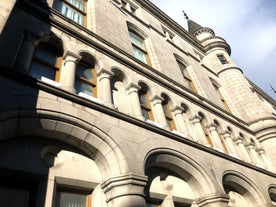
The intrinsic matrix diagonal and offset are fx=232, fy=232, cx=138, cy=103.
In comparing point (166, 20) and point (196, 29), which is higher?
point (196, 29)

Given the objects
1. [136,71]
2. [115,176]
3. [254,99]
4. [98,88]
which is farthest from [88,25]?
[254,99]

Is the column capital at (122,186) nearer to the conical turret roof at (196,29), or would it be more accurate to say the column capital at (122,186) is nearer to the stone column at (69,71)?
the stone column at (69,71)

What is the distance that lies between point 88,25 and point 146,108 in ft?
13.5

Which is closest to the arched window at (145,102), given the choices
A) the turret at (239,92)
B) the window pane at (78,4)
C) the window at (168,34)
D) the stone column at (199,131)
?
the stone column at (199,131)

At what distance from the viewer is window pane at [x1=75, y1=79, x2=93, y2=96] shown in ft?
21.9

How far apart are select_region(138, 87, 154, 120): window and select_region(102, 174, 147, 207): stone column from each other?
3190 millimetres

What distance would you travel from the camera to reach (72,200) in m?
4.73

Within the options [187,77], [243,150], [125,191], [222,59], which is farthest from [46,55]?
[222,59]

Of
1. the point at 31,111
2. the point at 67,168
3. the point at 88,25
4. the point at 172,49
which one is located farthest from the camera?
the point at 172,49

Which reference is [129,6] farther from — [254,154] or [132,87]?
[254,154]

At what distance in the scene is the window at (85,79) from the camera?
6.75 meters

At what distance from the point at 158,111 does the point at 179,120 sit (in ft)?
3.80

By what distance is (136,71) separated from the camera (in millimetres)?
8773

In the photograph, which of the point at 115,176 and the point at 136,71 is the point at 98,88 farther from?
the point at 115,176
